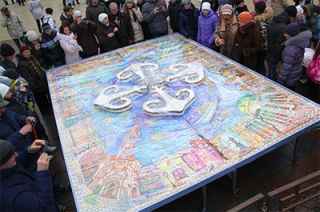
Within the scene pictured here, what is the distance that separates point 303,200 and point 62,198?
3106 mm

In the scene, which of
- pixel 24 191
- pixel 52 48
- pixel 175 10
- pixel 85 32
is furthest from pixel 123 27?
pixel 24 191

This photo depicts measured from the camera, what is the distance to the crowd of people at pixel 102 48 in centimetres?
254

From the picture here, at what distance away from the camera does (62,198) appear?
12.8 feet

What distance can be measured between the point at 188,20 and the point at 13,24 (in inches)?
211

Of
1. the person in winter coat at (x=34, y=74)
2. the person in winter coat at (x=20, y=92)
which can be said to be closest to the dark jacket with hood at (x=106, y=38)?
the person in winter coat at (x=34, y=74)

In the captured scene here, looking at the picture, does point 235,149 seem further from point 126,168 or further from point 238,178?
point 126,168

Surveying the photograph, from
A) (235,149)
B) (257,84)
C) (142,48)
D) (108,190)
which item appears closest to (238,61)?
(257,84)

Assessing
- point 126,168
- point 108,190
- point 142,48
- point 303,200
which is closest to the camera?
point 303,200

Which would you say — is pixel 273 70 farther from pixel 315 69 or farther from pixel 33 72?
→ pixel 33 72

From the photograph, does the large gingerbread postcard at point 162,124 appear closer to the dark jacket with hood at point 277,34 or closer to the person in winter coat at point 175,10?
the dark jacket with hood at point 277,34

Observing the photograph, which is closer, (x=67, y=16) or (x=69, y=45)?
(x=69, y=45)

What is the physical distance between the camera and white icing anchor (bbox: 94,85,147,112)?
406 centimetres

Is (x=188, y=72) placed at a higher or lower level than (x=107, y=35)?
lower

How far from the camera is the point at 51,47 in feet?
18.6
